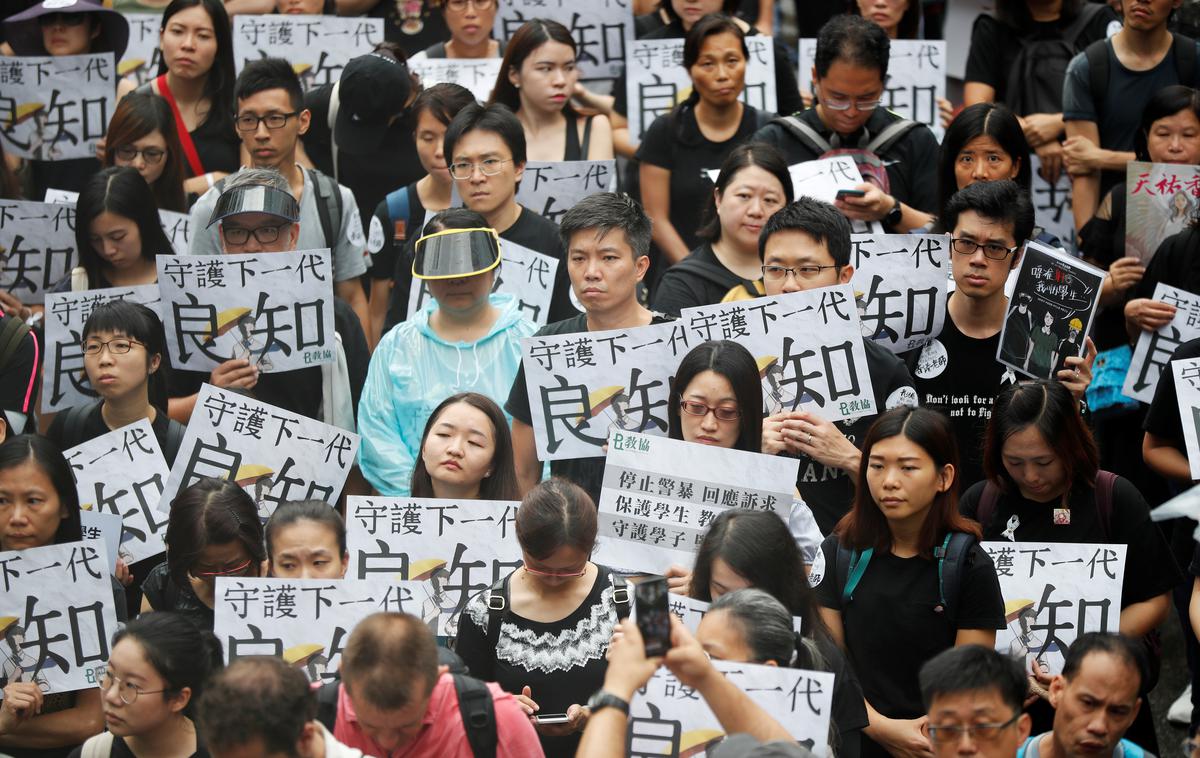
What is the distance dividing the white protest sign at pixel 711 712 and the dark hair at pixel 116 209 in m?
4.17

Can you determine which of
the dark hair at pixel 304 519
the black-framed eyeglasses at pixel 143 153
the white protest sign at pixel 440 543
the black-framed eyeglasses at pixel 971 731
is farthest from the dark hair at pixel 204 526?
the black-framed eyeglasses at pixel 143 153

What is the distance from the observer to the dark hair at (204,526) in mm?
6270

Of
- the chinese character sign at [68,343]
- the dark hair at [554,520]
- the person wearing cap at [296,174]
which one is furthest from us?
the person wearing cap at [296,174]

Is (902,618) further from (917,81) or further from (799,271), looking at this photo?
(917,81)

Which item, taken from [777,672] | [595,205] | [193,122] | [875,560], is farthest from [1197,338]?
[193,122]

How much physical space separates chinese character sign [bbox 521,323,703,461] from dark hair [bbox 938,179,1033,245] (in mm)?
1385

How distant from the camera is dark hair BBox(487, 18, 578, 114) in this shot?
892cm

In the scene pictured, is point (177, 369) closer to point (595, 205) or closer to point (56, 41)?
point (595, 205)

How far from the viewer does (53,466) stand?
6594mm

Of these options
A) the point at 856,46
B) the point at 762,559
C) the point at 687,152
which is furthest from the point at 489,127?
the point at 762,559

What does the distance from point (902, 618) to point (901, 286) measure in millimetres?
1878

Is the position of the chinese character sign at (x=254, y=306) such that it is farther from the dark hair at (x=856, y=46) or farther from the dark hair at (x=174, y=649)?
the dark hair at (x=856, y=46)

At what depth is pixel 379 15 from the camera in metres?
10.6

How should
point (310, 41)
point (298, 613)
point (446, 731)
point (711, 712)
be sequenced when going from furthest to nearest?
point (310, 41) < point (298, 613) < point (711, 712) < point (446, 731)
